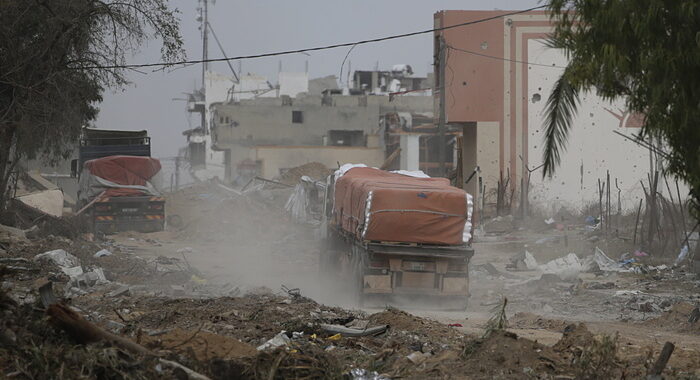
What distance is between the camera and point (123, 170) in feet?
105

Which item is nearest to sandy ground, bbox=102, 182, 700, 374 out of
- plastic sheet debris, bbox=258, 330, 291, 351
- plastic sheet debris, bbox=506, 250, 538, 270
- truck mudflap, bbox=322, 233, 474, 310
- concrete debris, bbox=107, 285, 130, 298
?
truck mudflap, bbox=322, 233, 474, 310

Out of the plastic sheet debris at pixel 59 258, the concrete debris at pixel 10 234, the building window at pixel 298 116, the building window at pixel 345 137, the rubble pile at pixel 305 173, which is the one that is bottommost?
the plastic sheet debris at pixel 59 258

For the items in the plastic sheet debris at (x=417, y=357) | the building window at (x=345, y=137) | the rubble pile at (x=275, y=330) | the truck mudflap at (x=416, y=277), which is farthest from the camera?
the building window at (x=345, y=137)

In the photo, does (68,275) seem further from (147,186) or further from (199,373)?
(147,186)

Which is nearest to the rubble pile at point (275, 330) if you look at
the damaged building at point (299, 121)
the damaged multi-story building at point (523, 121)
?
the damaged multi-story building at point (523, 121)

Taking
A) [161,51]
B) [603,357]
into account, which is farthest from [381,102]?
[603,357]

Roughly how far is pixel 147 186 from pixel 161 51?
12205 millimetres

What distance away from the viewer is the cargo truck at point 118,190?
31719mm

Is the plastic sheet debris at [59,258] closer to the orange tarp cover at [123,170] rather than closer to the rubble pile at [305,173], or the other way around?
the orange tarp cover at [123,170]

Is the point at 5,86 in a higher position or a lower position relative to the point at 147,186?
higher

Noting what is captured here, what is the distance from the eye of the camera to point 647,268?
67.9ft

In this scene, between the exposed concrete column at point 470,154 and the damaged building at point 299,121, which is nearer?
the exposed concrete column at point 470,154

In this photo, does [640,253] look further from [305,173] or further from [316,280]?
[305,173]

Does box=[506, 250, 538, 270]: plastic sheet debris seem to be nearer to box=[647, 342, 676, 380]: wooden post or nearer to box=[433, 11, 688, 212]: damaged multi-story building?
box=[433, 11, 688, 212]: damaged multi-story building
